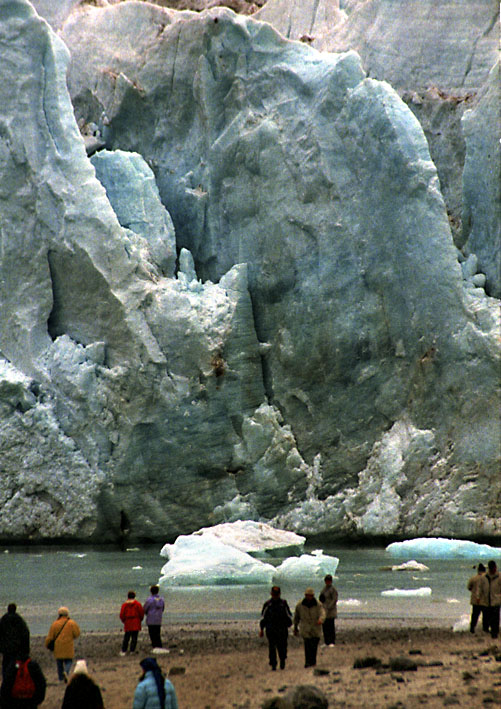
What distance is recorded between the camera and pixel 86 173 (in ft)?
86.4

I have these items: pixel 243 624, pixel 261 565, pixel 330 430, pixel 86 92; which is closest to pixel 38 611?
pixel 243 624

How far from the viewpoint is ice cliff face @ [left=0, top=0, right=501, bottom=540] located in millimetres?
24969

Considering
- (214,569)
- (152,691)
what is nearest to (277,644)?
(152,691)

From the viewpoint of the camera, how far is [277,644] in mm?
10492

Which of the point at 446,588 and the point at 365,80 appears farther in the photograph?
the point at 365,80

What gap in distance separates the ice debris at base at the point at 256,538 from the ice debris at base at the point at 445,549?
2.19 meters

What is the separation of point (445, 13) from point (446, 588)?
17.8m

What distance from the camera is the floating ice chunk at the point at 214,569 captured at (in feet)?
59.5

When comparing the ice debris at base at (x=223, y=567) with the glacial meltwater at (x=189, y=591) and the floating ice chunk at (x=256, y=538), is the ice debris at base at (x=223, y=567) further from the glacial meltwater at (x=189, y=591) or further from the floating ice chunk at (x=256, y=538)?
the floating ice chunk at (x=256, y=538)

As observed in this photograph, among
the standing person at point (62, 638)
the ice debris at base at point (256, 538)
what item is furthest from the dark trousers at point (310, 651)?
the ice debris at base at point (256, 538)

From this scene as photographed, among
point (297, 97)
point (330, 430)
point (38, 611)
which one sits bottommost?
point (38, 611)

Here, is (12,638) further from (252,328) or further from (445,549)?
(252,328)

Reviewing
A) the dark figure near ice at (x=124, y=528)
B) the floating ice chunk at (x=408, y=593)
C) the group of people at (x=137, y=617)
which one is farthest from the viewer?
the dark figure near ice at (x=124, y=528)

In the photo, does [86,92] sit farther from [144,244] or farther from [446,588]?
[446,588]
